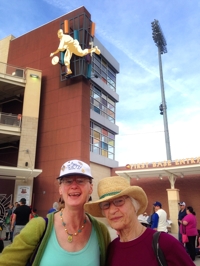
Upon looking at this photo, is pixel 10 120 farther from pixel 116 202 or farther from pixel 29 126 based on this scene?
pixel 116 202

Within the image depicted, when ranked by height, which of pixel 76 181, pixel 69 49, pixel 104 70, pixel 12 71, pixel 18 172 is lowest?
pixel 76 181

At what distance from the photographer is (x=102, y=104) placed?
20.3 m

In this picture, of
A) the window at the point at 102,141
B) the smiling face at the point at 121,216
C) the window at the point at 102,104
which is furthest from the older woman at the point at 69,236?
the window at the point at 102,104

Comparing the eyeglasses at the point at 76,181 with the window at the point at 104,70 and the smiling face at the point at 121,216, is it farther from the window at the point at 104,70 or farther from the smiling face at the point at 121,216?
the window at the point at 104,70

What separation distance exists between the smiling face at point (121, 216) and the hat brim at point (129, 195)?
80 millimetres

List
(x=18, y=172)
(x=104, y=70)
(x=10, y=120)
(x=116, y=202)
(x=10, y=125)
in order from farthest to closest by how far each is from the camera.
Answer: (x=104, y=70) → (x=10, y=120) → (x=10, y=125) → (x=18, y=172) → (x=116, y=202)

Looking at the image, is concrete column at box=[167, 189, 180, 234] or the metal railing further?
the metal railing

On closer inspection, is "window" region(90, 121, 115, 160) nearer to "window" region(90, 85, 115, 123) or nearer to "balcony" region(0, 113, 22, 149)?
"window" region(90, 85, 115, 123)

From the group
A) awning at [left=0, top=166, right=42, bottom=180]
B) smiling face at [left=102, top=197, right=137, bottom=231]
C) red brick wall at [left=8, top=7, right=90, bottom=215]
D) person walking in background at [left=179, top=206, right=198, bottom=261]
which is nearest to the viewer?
smiling face at [left=102, top=197, right=137, bottom=231]

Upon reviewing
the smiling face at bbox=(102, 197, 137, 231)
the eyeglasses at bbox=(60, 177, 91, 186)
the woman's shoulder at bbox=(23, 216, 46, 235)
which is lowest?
the woman's shoulder at bbox=(23, 216, 46, 235)

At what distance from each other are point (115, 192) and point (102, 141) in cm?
1769

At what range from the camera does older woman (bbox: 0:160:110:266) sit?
1.62m

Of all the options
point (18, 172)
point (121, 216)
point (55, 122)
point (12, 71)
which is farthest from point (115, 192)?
point (12, 71)

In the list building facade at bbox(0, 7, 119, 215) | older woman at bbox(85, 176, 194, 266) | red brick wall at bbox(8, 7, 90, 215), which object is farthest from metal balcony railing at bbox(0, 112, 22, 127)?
older woman at bbox(85, 176, 194, 266)
